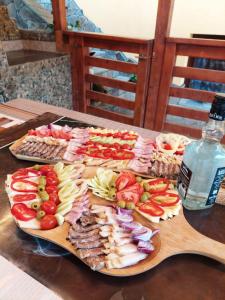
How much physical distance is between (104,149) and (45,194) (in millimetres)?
423

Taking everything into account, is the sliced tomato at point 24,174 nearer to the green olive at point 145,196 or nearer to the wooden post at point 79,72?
the green olive at point 145,196

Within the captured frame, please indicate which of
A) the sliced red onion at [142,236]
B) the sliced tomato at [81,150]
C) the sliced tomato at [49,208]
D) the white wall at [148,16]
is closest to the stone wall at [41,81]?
the sliced tomato at [81,150]

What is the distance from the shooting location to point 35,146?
3.71 ft

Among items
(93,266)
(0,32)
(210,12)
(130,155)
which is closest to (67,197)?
(93,266)

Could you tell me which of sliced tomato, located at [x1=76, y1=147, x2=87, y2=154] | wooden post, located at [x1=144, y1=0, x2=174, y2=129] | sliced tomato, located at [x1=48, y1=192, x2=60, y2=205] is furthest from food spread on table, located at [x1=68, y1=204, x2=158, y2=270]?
wooden post, located at [x1=144, y1=0, x2=174, y2=129]

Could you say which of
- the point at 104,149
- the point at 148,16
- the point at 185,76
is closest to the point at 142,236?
the point at 104,149

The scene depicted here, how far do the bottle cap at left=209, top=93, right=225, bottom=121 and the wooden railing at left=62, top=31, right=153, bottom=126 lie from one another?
188 centimetres

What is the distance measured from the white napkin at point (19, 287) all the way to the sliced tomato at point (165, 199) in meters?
0.41

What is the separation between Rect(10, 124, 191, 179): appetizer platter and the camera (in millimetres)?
1022

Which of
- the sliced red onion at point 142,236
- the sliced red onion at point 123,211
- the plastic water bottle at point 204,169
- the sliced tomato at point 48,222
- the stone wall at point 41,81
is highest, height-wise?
the plastic water bottle at point 204,169

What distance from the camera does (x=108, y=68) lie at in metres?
2.72

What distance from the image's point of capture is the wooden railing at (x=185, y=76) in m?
2.15

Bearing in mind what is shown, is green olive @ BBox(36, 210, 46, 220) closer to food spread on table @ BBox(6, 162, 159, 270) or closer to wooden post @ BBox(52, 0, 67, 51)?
food spread on table @ BBox(6, 162, 159, 270)

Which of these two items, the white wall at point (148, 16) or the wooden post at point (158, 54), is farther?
the white wall at point (148, 16)
